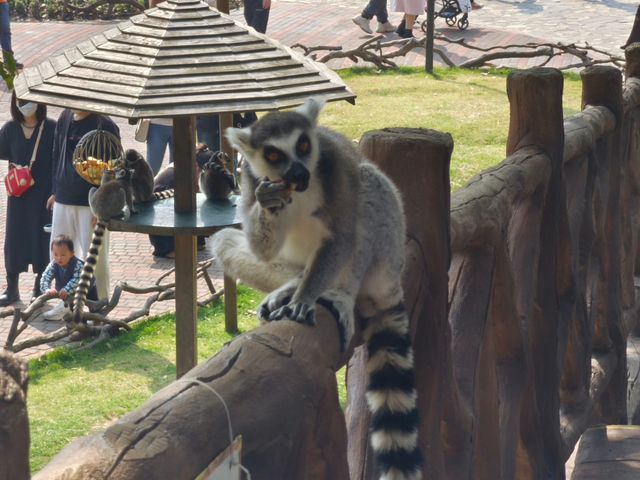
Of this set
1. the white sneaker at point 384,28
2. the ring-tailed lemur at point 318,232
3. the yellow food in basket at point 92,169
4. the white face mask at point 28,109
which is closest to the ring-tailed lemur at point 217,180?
the yellow food in basket at point 92,169

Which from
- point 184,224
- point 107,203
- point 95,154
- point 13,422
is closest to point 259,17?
point 95,154

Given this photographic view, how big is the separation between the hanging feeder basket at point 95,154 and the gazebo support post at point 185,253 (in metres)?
0.66

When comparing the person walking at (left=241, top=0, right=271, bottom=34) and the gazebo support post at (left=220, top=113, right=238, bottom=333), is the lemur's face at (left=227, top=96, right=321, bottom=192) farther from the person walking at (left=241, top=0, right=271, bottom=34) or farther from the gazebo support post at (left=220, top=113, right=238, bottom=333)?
the person walking at (left=241, top=0, right=271, bottom=34)

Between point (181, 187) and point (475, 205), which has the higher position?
point (475, 205)

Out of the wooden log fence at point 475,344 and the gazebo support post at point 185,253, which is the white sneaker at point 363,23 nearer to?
the gazebo support post at point 185,253

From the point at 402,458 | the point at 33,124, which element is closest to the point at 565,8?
the point at 33,124

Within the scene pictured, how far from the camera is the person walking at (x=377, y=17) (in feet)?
55.9

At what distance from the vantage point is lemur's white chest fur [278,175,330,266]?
9.11 ft

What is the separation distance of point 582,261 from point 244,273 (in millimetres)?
2082

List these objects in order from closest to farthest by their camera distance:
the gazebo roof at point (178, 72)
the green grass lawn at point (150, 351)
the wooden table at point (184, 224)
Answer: the gazebo roof at point (178, 72), the wooden table at point (184, 224), the green grass lawn at point (150, 351)

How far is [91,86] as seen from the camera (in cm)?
479

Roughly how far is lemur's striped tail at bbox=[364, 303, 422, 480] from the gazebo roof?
2479mm

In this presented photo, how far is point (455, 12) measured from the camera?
17250 millimetres

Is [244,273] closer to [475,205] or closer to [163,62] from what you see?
[475,205]
